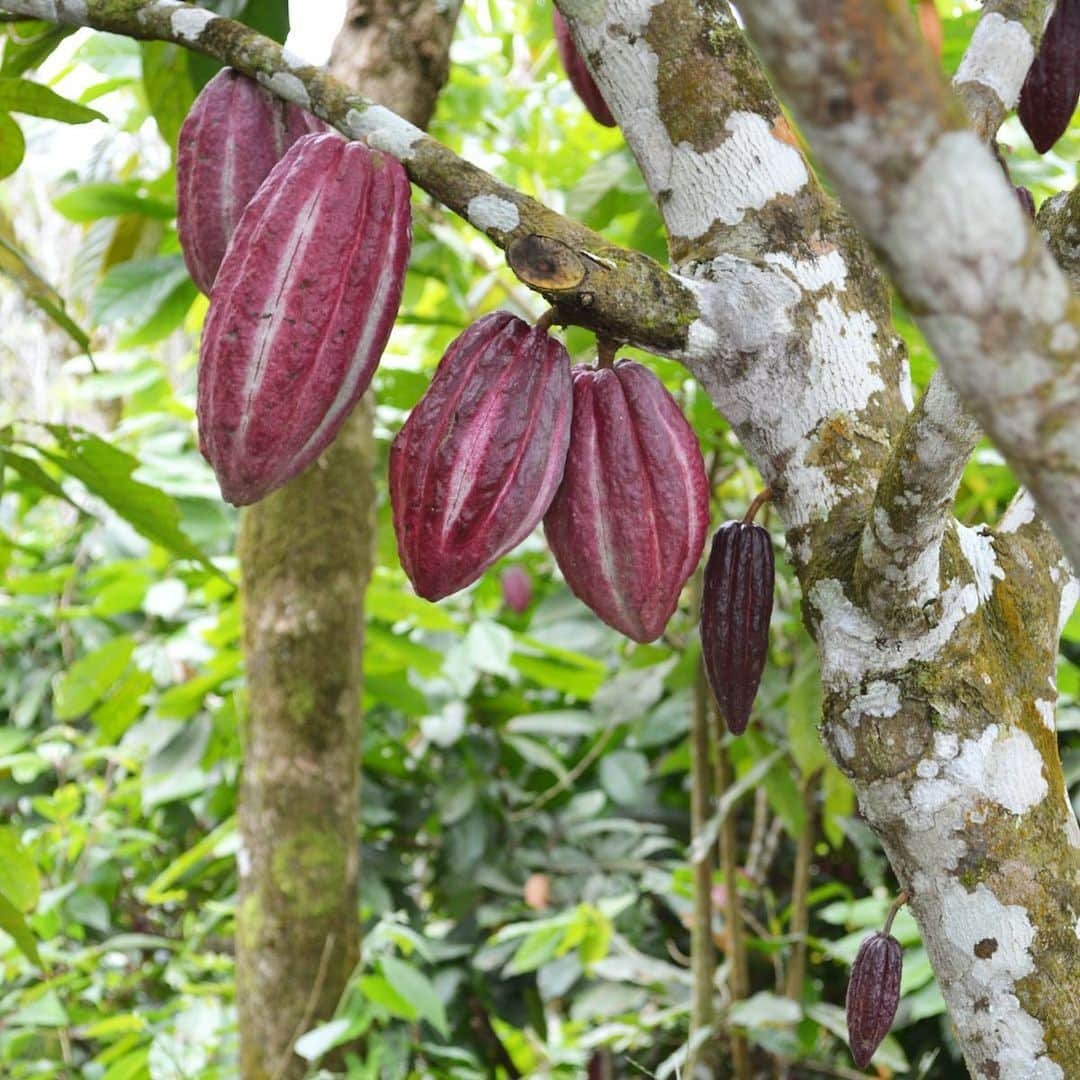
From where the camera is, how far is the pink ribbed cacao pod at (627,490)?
0.81 meters

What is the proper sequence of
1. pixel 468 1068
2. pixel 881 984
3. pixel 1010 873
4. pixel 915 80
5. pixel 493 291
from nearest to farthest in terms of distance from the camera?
pixel 915 80
pixel 1010 873
pixel 881 984
pixel 468 1068
pixel 493 291

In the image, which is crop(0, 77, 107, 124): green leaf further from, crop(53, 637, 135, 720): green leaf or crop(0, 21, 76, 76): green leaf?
crop(53, 637, 135, 720): green leaf

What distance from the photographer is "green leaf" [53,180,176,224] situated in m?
1.82

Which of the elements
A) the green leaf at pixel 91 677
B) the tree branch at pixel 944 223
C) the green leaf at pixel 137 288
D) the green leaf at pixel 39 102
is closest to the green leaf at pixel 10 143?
the green leaf at pixel 39 102

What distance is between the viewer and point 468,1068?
89.0 inches

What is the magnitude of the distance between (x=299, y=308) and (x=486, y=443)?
0.13 metres

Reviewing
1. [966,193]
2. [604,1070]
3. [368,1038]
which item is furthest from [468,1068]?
[966,193]

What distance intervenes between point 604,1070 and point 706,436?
1246 mm

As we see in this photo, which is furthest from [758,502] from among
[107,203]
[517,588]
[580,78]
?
[517,588]

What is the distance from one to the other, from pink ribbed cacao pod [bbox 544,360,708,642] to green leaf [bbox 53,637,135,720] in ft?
4.96

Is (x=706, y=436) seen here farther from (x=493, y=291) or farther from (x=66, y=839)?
(x=66, y=839)

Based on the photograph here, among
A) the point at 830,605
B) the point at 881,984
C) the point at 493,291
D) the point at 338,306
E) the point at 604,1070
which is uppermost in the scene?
the point at 493,291

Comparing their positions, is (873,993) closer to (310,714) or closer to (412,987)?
(412,987)

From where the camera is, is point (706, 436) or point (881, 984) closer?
point (881, 984)
